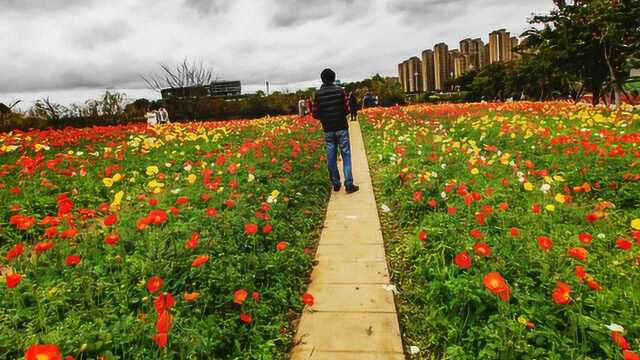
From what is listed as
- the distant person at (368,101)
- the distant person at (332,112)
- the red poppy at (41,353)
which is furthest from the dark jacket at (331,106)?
the distant person at (368,101)

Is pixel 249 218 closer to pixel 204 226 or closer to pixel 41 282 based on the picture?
pixel 204 226

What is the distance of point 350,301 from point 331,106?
3.96 meters

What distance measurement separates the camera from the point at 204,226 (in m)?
3.79

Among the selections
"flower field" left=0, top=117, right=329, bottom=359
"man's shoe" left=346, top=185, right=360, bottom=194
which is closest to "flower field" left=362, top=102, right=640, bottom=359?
"man's shoe" left=346, top=185, right=360, bottom=194

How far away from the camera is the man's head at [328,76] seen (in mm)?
6613

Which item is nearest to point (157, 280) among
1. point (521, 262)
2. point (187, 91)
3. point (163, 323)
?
point (163, 323)

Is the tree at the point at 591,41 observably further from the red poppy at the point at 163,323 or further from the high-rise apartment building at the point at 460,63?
the high-rise apartment building at the point at 460,63

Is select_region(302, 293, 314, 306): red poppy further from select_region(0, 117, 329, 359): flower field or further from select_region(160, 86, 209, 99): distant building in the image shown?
select_region(160, 86, 209, 99): distant building

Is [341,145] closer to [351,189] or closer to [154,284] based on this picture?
[351,189]

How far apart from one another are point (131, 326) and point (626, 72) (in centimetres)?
1958

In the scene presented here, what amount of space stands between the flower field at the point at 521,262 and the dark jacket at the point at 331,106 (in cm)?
141

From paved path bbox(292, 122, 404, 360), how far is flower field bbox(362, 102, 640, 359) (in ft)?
0.55

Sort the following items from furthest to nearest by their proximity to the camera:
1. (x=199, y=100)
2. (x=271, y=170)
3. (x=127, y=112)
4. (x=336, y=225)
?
(x=199, y=100)
(x=127, y=112)
(x=271, y=170)
(x=336, y=225)

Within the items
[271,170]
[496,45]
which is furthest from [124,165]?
[496,45]
